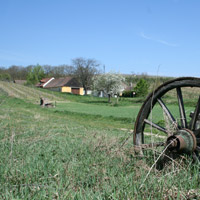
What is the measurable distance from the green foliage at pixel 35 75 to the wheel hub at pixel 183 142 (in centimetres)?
10670

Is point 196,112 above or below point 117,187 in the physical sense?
above

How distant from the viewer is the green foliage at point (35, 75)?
11294 cm

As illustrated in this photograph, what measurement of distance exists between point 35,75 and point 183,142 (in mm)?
116502

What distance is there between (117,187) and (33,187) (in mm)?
898

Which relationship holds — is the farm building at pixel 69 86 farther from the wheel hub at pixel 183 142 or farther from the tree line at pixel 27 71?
the wheel hub at pixel 183 142

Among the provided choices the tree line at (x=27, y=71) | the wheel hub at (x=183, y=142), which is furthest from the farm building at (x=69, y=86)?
the wheel hub at (x=183, y=142)

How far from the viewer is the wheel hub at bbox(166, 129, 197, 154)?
137 inches

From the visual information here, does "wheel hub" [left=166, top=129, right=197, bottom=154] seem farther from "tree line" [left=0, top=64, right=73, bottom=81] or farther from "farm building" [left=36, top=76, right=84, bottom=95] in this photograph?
"tree line" [left=0, top=64, right=73, bottom=81]

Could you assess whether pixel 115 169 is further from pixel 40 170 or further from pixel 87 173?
pixel 40 170

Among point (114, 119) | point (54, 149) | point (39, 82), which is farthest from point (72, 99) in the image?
point (39, 82)

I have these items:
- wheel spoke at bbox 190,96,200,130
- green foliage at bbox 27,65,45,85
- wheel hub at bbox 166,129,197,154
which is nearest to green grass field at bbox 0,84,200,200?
wheel hub at bbox 166,129,197,154

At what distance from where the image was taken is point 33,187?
2.79m

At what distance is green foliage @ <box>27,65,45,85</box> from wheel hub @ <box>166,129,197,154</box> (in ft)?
350

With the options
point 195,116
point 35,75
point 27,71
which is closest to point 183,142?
point 195,116
